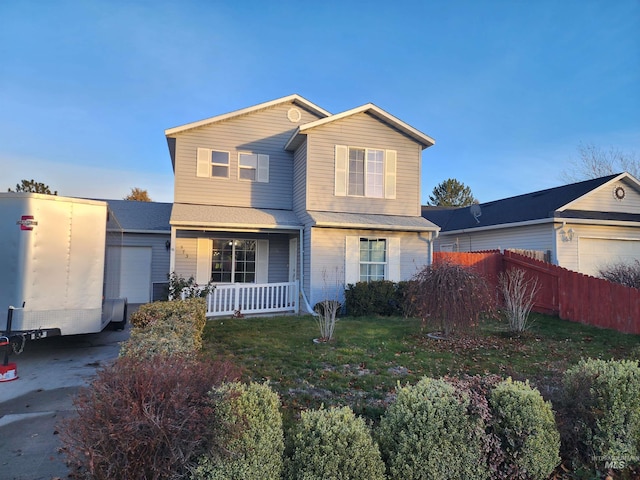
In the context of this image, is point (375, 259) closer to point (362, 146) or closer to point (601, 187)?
point (362, 146)

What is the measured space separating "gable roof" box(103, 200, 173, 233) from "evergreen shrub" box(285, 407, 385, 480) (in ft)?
39.5

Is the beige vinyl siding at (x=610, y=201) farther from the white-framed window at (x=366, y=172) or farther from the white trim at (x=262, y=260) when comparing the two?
the white trim at (x=262, y=260)

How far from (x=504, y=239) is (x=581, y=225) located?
115 inches

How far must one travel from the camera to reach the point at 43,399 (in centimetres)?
467

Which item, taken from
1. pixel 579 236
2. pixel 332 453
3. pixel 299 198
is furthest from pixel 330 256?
pixel 579 236

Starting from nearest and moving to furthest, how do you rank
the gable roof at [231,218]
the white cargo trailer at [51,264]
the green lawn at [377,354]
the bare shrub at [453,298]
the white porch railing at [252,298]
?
the green lawn at [377,354]
the white cargo trailer at [51,264]
the bare shrub at [453,298]
the gable roof at [231,218]
the white porch railing at [252,298]

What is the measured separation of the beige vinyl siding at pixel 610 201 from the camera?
1449 centimetres

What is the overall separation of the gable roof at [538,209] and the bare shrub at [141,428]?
1496 cm

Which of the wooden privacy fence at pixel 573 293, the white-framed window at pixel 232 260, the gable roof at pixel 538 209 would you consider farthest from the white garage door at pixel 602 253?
the white-framed window at pixel 232 260

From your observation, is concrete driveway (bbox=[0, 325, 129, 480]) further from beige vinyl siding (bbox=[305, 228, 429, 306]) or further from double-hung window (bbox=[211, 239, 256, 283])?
beige vinyl siding (bbox=[305, 228, 429, 306])

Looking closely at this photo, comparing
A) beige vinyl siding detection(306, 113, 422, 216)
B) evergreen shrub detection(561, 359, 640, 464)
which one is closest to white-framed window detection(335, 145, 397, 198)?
beige vinyl siding detection(306, 113, 422, 216)

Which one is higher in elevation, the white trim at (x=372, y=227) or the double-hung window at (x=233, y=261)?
the white trim at (x=372, y=227)

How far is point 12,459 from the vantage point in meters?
3.18

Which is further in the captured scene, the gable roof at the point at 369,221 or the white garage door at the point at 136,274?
the white garage door at the point at 136,274
